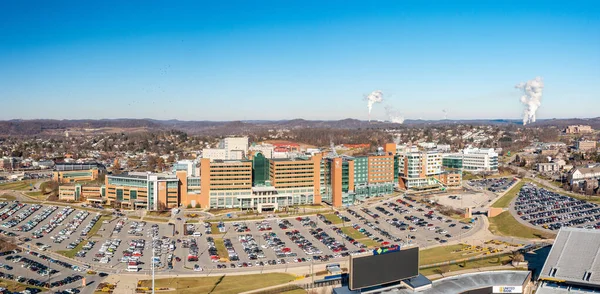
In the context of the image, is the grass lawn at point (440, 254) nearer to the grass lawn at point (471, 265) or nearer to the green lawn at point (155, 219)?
the grass lawn at point (471, 265)

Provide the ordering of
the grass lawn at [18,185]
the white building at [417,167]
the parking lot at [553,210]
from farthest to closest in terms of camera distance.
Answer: the grass lawn at [18,185], the white building at [417,167], the parking lot at [553,210]

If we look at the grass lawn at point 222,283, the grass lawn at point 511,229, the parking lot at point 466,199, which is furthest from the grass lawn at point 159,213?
the grass lawn at point 511,229

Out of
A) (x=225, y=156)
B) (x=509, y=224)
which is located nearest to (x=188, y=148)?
(x=225, y=156)

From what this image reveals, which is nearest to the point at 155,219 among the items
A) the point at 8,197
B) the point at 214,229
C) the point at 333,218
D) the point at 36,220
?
the point at 214,229

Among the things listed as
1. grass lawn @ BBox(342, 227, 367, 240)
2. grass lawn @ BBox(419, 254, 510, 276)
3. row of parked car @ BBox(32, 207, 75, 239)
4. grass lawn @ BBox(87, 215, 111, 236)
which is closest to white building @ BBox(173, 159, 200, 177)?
grass lawn @ BBox(87, 215, 111, 236)

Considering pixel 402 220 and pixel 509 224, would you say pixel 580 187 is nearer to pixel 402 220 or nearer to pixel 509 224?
pixel 509 224

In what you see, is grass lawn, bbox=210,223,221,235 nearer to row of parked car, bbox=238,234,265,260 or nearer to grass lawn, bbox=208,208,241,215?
row of parked car, bbox=238,234,265,260
